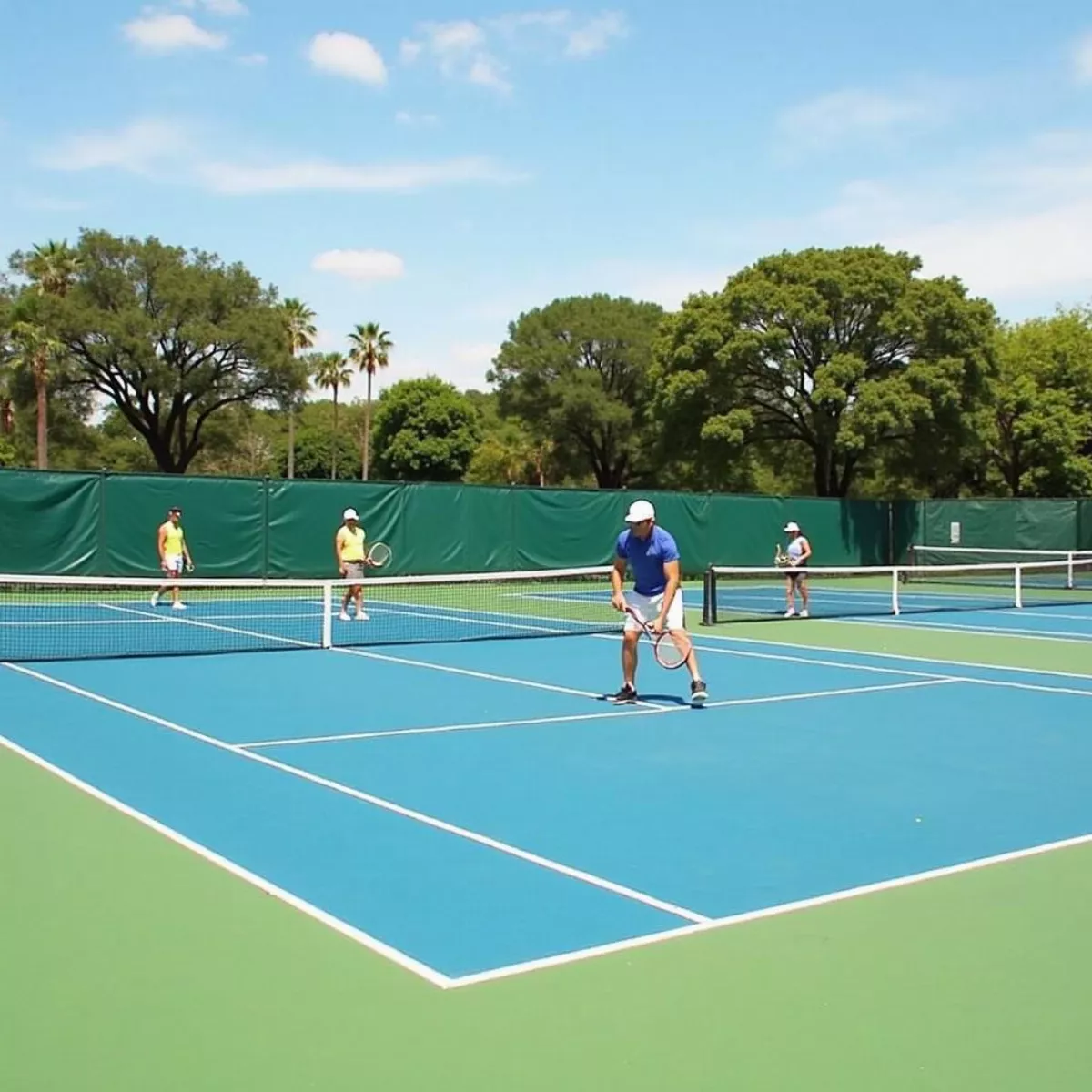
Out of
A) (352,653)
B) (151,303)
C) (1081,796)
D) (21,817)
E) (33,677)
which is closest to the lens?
(21,817)

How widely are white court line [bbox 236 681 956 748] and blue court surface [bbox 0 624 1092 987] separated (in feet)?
0.13

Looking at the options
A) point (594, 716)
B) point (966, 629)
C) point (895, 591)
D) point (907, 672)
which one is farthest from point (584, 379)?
point (594, 716)

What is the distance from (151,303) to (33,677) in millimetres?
36393

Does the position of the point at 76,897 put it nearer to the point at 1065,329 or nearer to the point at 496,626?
the point at 496,626

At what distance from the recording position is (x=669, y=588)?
9297 mm

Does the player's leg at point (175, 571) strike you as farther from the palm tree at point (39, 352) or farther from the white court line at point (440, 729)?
the palm tree at point (39, 352)

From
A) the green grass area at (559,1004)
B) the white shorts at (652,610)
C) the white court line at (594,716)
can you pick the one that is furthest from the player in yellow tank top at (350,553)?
the green grass area at (559,1004)

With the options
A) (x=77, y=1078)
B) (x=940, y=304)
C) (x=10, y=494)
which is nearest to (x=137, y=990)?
(x=77, y=1078)

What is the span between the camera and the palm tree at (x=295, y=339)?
1845 inches

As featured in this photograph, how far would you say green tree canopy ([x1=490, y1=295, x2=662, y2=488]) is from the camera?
172ft

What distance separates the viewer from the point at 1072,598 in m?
22.8

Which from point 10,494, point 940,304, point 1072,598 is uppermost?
point 940,304

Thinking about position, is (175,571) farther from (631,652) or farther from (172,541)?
(631,652)

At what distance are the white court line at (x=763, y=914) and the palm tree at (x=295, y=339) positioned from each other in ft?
141
